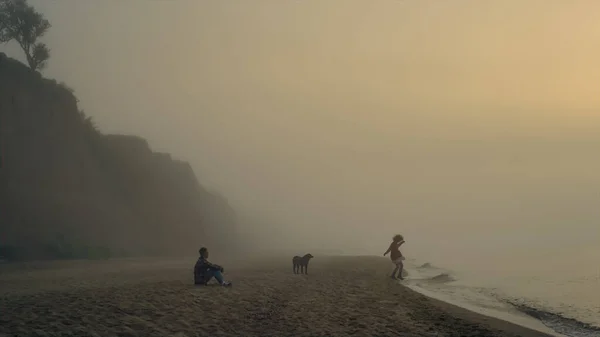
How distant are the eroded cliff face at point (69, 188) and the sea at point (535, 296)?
111 ft

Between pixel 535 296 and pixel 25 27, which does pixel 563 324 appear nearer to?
pixel 535 296

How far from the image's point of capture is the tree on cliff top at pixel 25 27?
5050 centimetres

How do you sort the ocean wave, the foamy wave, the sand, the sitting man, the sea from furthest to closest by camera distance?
the foamy wave < the sitting man < the sea < the ocean wave < the sand

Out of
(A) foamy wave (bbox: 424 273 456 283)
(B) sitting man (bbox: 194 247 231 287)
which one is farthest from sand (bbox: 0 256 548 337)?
(A) foamy wave (bbox: 424 273 456 283)

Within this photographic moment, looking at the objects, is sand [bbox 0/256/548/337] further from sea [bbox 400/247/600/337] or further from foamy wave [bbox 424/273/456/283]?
foamy wave [bbox 424/273/456/283]

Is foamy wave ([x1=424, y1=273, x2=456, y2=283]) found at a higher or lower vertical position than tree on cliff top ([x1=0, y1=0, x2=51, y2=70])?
lower

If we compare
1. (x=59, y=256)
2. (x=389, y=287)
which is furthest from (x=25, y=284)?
(x=59, y=256)

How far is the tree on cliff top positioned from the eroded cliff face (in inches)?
166

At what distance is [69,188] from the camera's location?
4700 cm

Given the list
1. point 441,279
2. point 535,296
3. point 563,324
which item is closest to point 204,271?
point 563,324

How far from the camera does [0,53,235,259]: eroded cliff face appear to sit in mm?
39156

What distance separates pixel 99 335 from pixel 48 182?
40.7 metres

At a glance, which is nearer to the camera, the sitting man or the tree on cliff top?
the sitting man

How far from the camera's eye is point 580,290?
2334 cm
